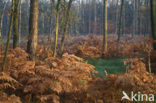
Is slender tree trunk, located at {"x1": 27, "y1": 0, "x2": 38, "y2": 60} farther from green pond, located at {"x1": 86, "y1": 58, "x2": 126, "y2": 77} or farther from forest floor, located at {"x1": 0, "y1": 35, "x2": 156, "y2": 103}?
green pond, located at {"x1": 86, "y1": 58, "x2": 126, "y2": 77}

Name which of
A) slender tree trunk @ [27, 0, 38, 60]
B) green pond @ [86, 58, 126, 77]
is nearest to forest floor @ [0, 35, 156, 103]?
slender tree trunk @ [27, 0, 38, 60]

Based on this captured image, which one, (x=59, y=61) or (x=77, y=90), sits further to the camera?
(x=59, y=61)

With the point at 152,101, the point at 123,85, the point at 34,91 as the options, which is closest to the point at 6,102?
the point at 34,91

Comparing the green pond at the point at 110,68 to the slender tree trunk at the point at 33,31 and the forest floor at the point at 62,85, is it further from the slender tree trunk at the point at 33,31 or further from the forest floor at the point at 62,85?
the slender tree trunk at the point at 33,31

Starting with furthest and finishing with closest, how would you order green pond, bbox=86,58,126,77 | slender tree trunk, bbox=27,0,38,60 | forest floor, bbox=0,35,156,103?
green pond, bbox=86,58,126,77, slender tree trunk, bbox=27,0,38,60, forest floor, bbox=0,35,156,103

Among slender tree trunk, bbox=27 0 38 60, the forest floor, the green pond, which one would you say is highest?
slender tree trunk, bbox=27 0 38 60

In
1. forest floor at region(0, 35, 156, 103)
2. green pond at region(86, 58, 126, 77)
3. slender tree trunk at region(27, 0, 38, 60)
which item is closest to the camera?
forest floor at region(0, 35, 156, 103)

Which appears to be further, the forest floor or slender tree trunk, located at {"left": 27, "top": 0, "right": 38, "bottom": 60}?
slender tree trunk, located at {"left": 27, "top": 0, "right": 38, "bottom": 60}

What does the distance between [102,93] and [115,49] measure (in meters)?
9.50

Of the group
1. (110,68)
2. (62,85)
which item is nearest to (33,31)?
(62,85)

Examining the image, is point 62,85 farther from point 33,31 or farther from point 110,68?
point 110,68

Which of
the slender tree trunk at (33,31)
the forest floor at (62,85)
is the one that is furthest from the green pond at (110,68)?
the slender tree trunk at (33,31)

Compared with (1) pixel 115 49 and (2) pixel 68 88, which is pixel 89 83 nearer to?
(2) pixel 68 88

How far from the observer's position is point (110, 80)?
522 centimetres
